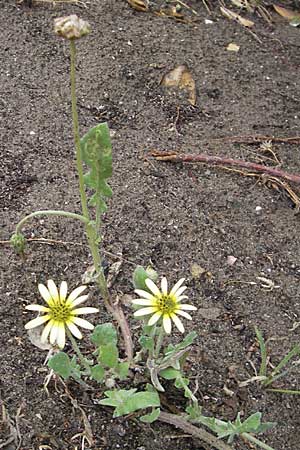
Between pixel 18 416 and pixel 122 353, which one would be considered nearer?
pixel 18 416

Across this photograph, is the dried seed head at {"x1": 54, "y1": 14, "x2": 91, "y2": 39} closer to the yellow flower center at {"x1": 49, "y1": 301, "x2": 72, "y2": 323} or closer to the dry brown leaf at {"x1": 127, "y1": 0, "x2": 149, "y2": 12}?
the yellow flower center at {"x1": 49, "y1": 301, "x2": 72, "y2": 323}

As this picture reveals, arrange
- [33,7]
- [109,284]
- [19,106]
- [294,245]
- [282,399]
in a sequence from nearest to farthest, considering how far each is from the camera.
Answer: [282,399]
[109,284]
[294,245]
[19,106]
[33,7]

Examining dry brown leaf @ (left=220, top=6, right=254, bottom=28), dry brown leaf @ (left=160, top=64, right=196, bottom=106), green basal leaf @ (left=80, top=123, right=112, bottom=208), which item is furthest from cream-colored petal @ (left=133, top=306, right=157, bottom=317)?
dry brown leaf @ (left=220, top=6, right=254, bottom=28)

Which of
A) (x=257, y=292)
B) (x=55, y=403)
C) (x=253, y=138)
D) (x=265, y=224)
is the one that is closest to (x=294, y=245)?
(x=265, y=224)

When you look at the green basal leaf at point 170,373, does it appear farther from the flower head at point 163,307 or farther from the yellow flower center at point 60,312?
the yellow flower center at point 60,312

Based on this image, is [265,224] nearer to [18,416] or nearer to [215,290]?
[215,290]

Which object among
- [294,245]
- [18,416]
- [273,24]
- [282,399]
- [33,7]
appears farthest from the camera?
[273,24]
